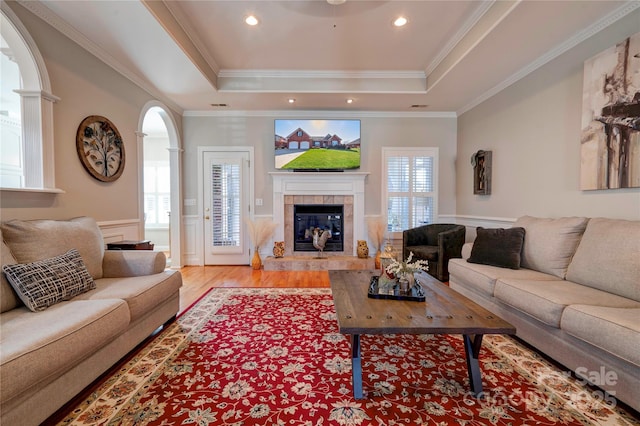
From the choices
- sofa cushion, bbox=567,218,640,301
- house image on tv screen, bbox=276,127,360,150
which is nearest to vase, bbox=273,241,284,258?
house image on tv screen, bbox=276,127,360,150

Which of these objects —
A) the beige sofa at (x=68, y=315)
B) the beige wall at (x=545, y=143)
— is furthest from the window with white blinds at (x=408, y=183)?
the beige sofa at (x=68, y=315)

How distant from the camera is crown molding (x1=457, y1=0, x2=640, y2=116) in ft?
7.20

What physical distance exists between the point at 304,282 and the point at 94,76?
3.44m

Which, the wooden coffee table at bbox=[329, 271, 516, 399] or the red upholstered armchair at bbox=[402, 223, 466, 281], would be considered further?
the red upholstered armchair at bbox=[402, 223, 466, 281]

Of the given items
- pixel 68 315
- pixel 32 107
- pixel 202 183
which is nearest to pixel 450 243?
pixel 68 315

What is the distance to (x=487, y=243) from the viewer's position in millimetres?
2848

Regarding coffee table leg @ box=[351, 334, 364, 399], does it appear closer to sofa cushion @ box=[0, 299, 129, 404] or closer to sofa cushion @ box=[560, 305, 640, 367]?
sofa cushion @ box=[560, 305, 640, 367]

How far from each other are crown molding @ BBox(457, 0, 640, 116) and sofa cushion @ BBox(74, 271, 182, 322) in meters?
4.45

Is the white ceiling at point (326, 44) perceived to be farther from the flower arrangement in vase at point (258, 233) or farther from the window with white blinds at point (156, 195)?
the window with white blinds at point (156, 195)

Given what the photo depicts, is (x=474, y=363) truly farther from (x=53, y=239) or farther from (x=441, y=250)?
(x=53, y=239)

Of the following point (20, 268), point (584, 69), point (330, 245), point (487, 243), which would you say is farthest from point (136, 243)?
point (584, 69)

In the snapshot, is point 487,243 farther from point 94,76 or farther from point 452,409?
point 94,76

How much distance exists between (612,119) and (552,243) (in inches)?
45.5

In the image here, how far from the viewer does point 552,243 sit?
246cm
